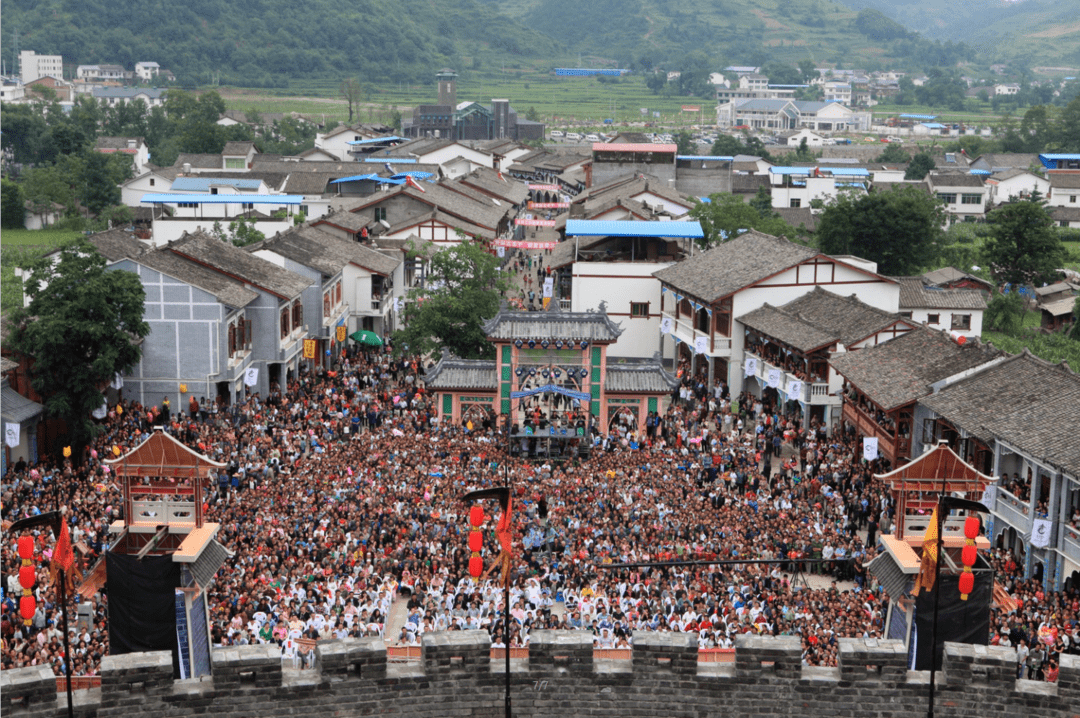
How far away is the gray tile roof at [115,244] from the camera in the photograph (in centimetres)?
5825

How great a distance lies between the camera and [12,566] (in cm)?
2714

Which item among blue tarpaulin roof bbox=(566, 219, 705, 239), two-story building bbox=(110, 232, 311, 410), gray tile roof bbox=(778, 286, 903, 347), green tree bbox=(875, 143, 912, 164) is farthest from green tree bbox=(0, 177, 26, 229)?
green tree bbox=(875, 143, 912, 164)

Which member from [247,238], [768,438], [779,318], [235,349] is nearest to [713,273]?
[779,318]

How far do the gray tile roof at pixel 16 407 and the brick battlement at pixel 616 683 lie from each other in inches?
1015

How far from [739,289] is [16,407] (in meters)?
27.1

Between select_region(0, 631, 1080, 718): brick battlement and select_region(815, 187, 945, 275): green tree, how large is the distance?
214 ft

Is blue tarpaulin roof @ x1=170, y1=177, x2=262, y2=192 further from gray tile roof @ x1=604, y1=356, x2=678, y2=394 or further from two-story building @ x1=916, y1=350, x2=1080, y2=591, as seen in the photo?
two-story building @ x1=916, y1=350, x2=1080, y2=591

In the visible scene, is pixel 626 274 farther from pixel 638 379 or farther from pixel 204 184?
pixel 204 184

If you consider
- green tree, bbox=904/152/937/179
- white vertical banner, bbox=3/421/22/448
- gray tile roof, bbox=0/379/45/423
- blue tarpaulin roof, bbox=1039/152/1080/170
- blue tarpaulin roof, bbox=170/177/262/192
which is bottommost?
white vertical banner, bbox=3/421/22/448

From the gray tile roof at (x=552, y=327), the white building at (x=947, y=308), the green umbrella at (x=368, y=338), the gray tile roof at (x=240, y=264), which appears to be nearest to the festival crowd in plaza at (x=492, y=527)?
the gray tile roof at (x=552, y=327)

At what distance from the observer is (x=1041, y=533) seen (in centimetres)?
2902

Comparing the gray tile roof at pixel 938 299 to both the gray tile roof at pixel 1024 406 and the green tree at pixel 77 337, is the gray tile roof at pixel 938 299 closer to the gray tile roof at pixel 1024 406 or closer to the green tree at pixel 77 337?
the gray tile roof at pixel 1024 406

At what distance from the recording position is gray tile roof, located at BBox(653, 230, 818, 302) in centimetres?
5125

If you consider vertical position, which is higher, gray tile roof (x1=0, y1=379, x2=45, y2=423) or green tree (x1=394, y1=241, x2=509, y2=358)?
green tree (x1=394, y1=241, x2=509, y2=358)
